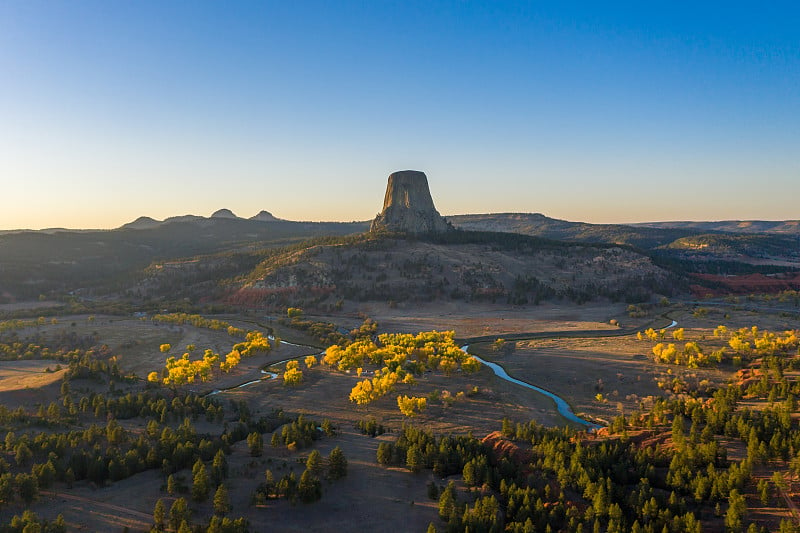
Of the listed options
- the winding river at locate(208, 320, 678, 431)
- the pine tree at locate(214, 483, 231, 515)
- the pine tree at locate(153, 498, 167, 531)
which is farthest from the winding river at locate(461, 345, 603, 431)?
the pine tree at locate(153, 498, 167, 531)

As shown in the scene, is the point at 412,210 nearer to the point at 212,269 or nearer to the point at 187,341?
the point at 212,269

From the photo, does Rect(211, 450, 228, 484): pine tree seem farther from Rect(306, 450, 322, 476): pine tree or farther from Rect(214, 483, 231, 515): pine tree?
Rect(306, 450, 322, 476): pine tree

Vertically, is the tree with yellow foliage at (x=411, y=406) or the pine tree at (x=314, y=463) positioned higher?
the pine tree at (x=314, y=463)

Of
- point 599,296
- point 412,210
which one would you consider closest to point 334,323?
point 599,296

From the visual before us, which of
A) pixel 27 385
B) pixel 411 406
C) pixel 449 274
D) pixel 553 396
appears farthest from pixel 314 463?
pixel 449 274

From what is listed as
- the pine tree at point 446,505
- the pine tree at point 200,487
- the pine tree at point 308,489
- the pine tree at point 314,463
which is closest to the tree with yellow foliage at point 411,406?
the pine tree at point 314,463

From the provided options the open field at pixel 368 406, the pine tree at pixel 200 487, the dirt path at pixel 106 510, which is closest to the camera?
the dirt path at pixel 106 510

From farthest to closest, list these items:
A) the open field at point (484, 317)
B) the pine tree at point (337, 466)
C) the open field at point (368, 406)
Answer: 1. the open field at point (484, 317)
2. the pine tree at point (337, 466)
3. the open field at point (368, 406)

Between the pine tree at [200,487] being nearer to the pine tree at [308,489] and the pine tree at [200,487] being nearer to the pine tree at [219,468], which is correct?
the pine tree at [219,468]
